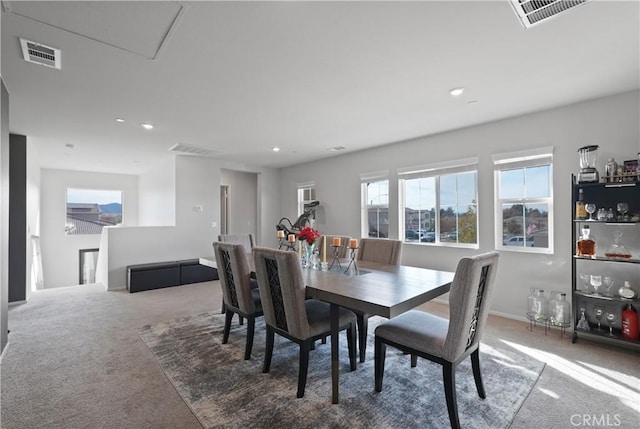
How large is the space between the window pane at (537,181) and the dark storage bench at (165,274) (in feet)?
18.0

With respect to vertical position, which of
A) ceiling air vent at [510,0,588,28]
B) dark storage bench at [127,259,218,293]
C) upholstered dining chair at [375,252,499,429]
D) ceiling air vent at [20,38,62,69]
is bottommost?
dark storage bench at [127,259,218,293]

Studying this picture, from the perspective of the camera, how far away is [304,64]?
235 centimetres

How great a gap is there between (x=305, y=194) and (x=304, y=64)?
4.62 m

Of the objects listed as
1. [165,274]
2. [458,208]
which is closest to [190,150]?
[165,274]

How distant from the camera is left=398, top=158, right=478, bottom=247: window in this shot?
4.07m

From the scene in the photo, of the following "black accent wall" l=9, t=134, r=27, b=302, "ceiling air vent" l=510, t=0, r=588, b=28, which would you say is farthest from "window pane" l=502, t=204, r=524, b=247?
"black accent wall" l=9, t=134, r=27, b=302

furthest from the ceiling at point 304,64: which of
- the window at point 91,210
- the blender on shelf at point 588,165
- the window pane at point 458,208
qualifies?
the window at point 91,210

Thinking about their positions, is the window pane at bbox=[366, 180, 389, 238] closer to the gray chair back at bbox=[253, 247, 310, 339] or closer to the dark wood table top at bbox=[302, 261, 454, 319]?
the dark wood table top at bbox=[302, 261, 454, 319]

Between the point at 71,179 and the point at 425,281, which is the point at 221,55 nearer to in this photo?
the point at 425,281

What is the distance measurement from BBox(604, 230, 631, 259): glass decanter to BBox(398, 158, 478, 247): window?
133cm

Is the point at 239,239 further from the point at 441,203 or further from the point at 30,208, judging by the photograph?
the point at 30,208

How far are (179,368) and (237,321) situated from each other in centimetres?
116

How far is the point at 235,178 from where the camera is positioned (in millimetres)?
8031

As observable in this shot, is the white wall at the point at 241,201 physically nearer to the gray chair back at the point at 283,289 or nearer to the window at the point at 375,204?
the window at the point at 375,204
